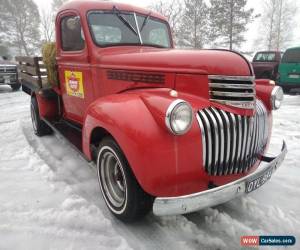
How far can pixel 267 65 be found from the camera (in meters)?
13.3

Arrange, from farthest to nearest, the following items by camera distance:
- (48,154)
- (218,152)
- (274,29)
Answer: (274,29) < (48,154) < (218,152)

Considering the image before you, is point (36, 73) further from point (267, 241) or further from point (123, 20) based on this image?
point (267, 241)

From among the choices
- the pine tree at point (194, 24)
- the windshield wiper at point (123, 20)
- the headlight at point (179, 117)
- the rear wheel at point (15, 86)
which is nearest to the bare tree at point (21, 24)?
the pine tree at point (194, 24)

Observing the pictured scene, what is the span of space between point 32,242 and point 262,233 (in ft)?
6.35

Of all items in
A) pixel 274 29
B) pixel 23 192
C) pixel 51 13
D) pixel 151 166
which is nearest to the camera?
pixel 151 166

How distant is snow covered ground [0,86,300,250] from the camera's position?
264 centimetres

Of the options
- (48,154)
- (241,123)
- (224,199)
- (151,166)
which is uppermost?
(241,123)

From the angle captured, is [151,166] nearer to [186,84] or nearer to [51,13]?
[186,84]

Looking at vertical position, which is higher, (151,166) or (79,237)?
(151,166)

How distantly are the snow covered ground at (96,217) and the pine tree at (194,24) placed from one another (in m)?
25.3

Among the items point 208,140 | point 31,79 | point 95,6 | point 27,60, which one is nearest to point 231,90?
point 208,140

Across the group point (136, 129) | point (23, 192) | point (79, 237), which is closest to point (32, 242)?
point (79, 237)

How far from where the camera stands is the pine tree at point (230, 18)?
2733 cm

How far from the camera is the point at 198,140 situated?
240 cm
